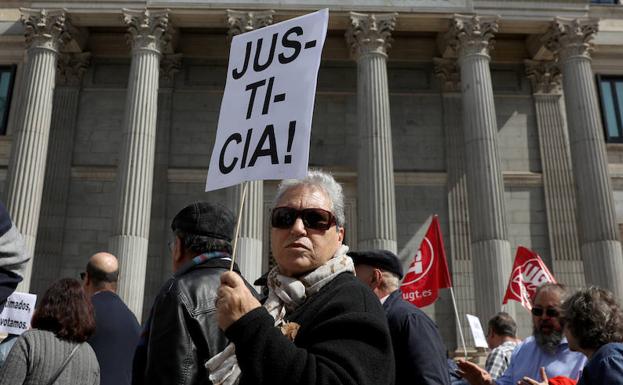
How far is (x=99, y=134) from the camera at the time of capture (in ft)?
75.5

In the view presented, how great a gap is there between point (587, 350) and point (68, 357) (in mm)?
3442

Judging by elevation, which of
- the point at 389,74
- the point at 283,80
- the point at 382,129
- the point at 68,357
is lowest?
the point at 68,357

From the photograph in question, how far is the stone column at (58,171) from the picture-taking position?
2109 centimetres

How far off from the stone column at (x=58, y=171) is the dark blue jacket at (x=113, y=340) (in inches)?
661

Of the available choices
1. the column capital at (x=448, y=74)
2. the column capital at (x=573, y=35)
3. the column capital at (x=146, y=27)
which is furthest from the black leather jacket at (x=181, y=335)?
the column capital at (x=448, y=74)

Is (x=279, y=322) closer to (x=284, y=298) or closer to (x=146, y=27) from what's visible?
(x=284, y=298)

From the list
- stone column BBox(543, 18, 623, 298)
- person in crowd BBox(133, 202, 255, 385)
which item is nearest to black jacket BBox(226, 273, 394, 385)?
person in crowd BBox(133, 202, 255, 385)

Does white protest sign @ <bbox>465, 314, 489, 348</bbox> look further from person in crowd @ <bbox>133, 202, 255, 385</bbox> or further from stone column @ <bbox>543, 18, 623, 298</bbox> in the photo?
person in crowd @ <bbox>133, 202, 255, 385</bbox>

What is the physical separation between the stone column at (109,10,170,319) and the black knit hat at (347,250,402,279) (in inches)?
514

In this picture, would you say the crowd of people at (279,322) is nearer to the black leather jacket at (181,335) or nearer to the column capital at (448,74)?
the black leather jacket at (181,335)

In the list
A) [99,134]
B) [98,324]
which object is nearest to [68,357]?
[98,324]

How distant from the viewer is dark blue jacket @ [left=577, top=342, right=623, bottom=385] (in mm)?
3720

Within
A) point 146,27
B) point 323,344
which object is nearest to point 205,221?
point 323,344

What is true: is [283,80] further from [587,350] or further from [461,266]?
[461,266]
